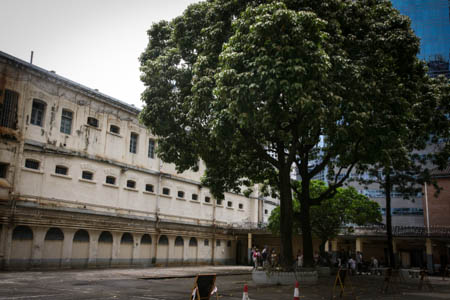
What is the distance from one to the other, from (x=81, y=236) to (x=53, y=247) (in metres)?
2.18

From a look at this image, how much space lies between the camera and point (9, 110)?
2378 centimetres

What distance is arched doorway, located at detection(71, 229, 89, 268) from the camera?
26.5 meters

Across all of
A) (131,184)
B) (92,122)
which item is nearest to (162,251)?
(131,184)

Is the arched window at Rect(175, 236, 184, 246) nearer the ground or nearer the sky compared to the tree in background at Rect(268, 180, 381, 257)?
nearer the ground

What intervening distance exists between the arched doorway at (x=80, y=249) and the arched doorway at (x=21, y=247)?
10.2ft

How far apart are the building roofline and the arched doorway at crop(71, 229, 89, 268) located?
31.7 feet

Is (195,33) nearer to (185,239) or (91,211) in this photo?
(91,211)

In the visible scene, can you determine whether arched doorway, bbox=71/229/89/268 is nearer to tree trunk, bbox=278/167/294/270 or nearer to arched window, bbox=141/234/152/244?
Answer: arched window, bbox=141/234/152/244

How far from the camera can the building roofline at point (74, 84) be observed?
944 inches

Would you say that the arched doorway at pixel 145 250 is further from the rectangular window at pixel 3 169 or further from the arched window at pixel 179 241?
the rectangular window at pixel 3 169

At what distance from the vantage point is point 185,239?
36750 millimetres

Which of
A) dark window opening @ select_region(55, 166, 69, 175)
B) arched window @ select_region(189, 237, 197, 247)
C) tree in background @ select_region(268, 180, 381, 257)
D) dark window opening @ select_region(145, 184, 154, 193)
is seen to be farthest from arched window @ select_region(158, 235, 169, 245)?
tree in background @ select_region(268, 180, 381, 257)

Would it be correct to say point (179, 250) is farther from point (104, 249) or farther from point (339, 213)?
point (339, 213)

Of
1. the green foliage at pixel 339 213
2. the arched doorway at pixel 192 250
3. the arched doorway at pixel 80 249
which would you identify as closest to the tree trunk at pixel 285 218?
the green foliage at pixel 339 213
